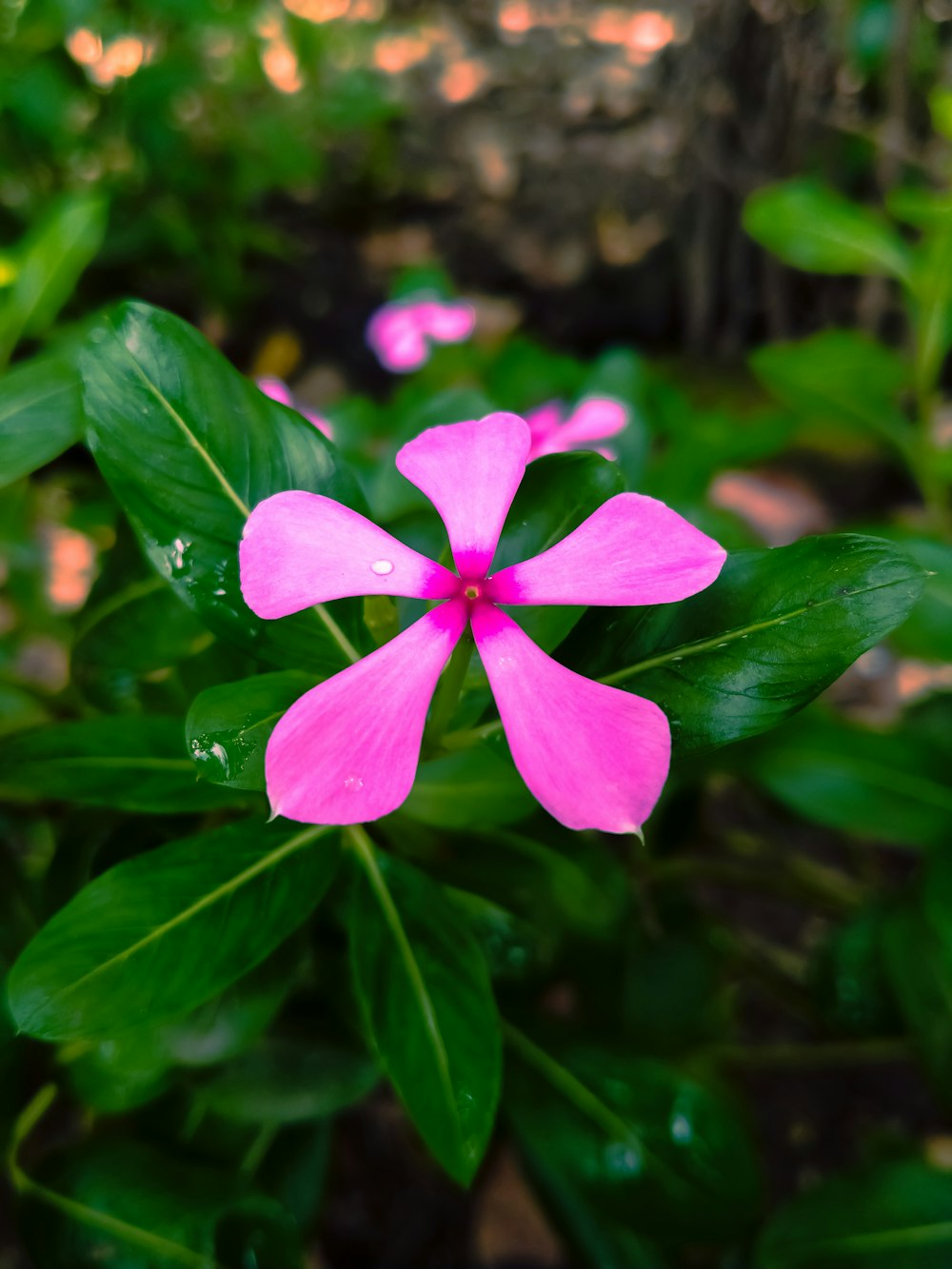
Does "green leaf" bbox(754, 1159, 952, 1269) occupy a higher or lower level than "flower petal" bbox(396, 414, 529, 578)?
lower

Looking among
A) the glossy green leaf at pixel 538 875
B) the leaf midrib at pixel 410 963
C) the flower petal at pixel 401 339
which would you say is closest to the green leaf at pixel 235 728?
the leaf midrib at pixel 410 963

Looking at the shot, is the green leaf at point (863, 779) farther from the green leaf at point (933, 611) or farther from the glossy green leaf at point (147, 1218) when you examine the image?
the glossy green leaf at point (147, 1218)

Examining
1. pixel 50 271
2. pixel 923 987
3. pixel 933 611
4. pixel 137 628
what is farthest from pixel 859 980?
pixel 50 271

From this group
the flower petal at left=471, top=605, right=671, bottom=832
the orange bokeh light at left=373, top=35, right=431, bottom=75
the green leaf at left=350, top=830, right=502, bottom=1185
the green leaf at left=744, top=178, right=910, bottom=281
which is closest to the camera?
the flower petal at left=471, top=605, right=671, bottom=832

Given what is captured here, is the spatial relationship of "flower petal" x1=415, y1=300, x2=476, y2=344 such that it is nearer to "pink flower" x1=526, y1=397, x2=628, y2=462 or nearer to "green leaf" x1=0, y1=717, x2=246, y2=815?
"pink flower" x1=526, y1=397, x2=628, y2=462

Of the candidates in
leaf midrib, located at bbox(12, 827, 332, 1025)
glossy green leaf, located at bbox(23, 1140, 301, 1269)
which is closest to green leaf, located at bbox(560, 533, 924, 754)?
leaf midrib, located at bbox(12, 827, 332, 1025)

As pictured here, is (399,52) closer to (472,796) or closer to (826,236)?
(826,236)
